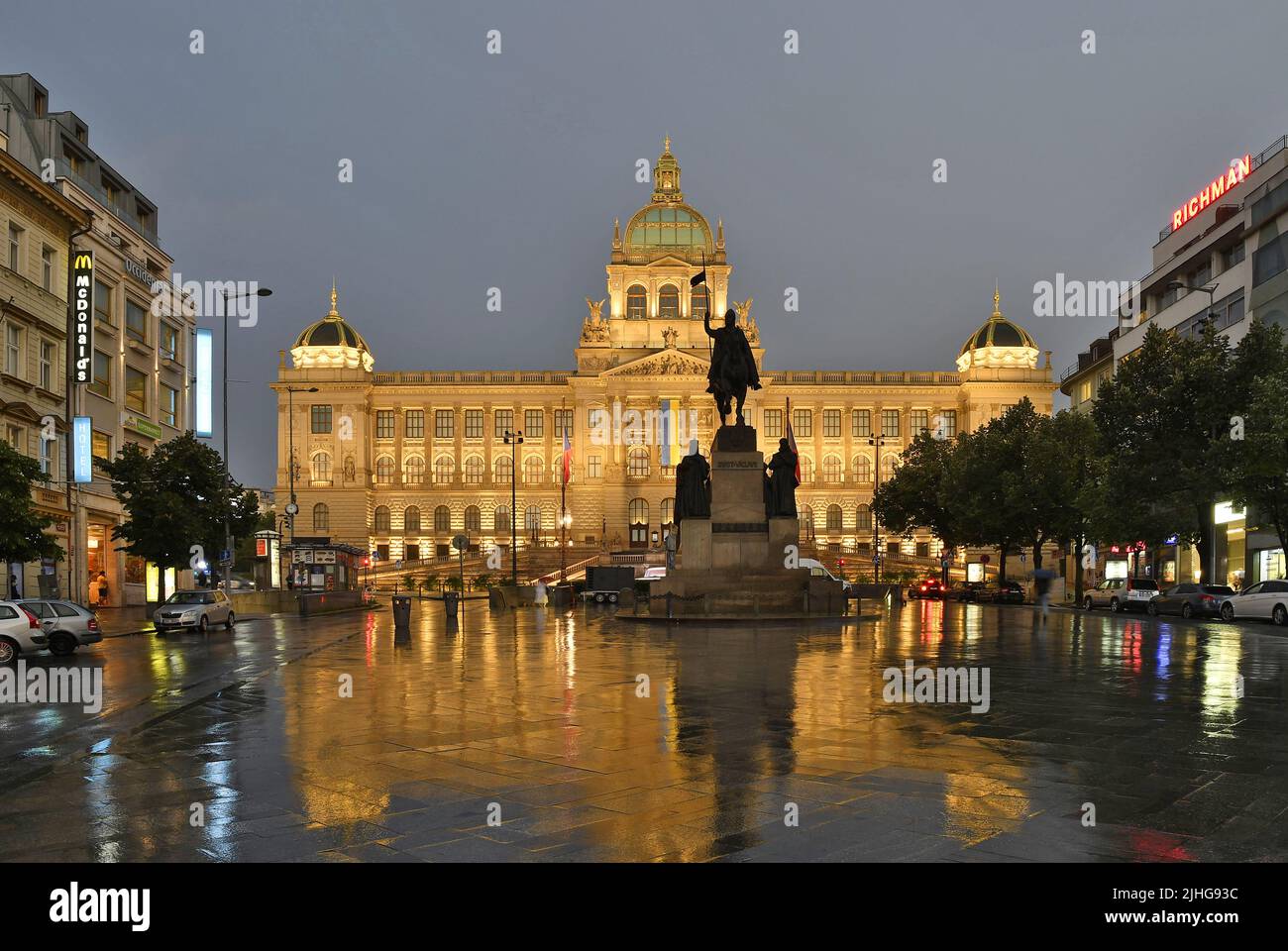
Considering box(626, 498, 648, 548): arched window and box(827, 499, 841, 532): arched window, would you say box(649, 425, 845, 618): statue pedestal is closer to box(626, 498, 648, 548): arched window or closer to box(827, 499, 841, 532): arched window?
box(626, 498, 648, 548): arched window

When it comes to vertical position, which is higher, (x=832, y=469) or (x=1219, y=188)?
(x=1219, y=188)

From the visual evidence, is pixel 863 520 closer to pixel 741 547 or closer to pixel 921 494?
pixel 921 494

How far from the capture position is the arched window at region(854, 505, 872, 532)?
117 meters

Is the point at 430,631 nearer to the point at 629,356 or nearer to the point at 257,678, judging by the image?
the point at 257,678

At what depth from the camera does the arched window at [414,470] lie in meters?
119

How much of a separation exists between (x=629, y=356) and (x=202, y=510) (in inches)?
2958

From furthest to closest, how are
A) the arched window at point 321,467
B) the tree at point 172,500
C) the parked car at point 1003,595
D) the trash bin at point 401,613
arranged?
the arched window at point 321,467, the parked car at point 1003,595, the tree at point 172,500, the trash bin at point 401,613

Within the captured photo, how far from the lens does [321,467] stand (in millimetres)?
116750

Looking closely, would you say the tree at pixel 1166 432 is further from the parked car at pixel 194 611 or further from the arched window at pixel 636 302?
the arched window at pixel 636 302

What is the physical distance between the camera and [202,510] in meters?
42.9

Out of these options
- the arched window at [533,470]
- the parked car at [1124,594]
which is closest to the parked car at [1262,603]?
the parked car at [1124,594]

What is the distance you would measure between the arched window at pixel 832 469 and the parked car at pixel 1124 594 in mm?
68235

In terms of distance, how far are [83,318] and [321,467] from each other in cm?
7560

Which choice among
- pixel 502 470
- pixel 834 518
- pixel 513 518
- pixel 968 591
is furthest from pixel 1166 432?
pixel 502 470
